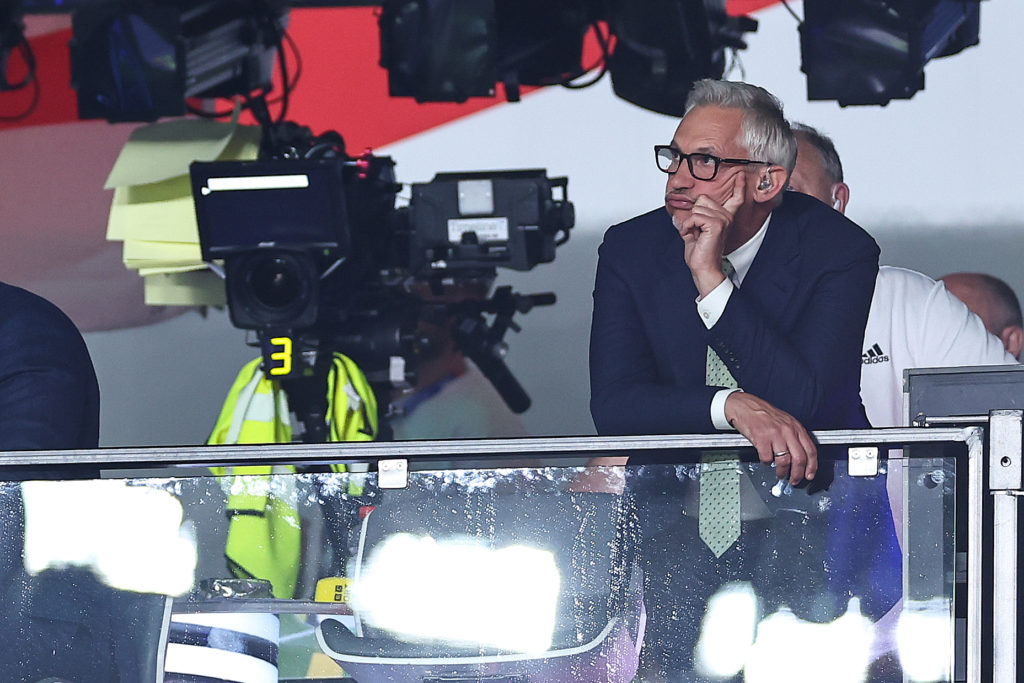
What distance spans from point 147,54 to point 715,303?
2566 mm

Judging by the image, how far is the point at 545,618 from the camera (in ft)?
5.71

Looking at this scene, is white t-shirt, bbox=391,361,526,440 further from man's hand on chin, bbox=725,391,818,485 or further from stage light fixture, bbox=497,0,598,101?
man's hand on chin, bbox=725,391,818,485

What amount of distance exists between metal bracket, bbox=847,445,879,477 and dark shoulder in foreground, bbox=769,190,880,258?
496mm

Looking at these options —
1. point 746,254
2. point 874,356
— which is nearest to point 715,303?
point 746,254

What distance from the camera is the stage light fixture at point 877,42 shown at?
4039 mm

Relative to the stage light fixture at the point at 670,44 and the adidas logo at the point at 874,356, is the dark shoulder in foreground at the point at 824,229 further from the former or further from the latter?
the stage light fixture at the point at 670,44

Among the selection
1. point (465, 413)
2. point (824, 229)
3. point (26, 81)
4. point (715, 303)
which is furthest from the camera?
point (26, 81)

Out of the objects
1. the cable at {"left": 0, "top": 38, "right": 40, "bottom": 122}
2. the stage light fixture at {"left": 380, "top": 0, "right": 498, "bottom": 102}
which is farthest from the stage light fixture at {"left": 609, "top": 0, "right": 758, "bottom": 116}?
the cable at {"left": 0, "top": 38, "right": 40, "bottom": 122}

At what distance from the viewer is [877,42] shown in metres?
4.06

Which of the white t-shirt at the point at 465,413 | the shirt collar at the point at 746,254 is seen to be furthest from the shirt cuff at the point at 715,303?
the white t-shirt at the point at 465,413

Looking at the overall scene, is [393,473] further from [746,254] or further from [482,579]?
[746,254]

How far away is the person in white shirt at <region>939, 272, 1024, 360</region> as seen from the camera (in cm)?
359

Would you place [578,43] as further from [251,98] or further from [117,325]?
[117,325]

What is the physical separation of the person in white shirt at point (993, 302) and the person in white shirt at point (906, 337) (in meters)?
0.94
